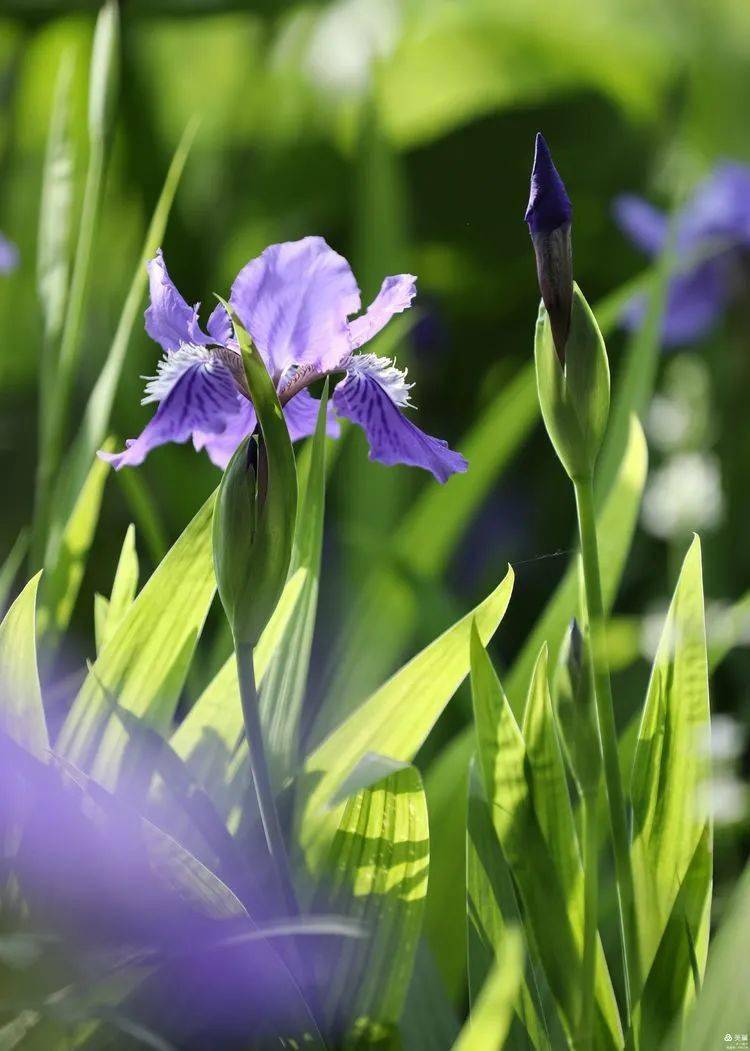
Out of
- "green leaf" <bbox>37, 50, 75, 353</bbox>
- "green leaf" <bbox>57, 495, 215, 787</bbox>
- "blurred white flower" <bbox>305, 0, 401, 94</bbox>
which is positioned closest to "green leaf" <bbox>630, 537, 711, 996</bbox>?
"green leaf" <bbox>57, 495, 215, 787</bbox>

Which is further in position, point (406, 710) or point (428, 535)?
point (428, 535)

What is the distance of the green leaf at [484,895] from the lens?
0.75 ft

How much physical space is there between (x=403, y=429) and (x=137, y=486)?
0.14m

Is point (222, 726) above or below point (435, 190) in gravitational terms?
below

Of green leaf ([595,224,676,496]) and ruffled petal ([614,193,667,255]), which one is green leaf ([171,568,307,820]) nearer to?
green leaf ([595,224,676,496])

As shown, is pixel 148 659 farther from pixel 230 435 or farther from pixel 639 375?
pixel 639 375

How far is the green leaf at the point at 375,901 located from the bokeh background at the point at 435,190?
0.18 m

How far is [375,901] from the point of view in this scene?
0.72 ft

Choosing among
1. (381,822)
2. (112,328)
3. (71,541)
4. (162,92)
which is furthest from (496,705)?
(162,92)

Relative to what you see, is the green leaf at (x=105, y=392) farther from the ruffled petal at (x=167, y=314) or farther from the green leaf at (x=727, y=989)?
the green leaf at (x=727, y=989)

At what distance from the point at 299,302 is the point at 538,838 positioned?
0.12m

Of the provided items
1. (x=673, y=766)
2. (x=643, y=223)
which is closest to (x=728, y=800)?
(x=673, y=766)

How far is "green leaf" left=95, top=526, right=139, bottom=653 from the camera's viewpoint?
27cm

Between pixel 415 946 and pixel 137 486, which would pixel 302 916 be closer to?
pixel 415 946
